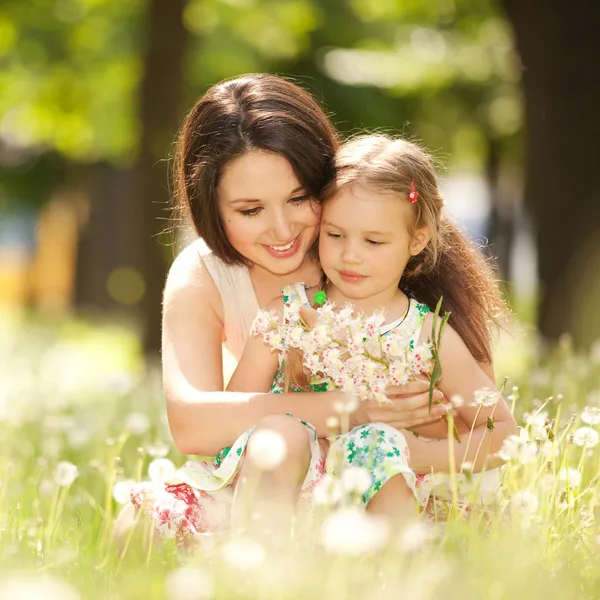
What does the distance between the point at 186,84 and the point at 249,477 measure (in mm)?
9773

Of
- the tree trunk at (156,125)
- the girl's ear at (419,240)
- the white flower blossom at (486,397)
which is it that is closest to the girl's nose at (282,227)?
the girl's ear at (419,240)

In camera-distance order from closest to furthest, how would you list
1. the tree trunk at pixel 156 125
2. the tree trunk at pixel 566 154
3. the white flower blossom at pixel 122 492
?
the white flower blossom at pixel 122 492 < the tree trunk at pixel 566 154 < the tree trunk at pixel 156 125

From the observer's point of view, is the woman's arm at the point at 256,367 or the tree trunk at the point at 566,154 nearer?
the woman's arm at the point at 256,367

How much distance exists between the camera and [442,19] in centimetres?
1856

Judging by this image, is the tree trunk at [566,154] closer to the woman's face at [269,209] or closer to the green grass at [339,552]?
the green grass at [339,552]

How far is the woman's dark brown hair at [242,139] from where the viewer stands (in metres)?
3.90

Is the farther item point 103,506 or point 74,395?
point 74,395

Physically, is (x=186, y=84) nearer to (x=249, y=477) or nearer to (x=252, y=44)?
(x=252, y=44)

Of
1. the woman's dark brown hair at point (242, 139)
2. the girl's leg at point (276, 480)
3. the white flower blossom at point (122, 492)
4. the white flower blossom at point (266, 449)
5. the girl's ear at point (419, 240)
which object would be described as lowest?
the white flower blossom at point (122, 492)

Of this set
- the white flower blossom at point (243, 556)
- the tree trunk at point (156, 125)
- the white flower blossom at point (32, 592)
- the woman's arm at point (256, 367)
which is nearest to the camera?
the white flower blossom at point (32, 592)

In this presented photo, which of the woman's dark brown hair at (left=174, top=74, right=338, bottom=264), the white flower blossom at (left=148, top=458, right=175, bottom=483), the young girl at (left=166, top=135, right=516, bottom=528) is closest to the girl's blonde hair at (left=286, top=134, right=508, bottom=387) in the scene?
the young girl at (left=166, top=135, right=516, bottom=528)

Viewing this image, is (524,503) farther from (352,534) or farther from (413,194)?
(413,194)

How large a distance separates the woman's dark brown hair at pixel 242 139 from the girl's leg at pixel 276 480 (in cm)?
105

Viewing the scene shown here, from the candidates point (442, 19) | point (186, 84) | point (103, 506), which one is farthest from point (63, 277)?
point (103, 506)
